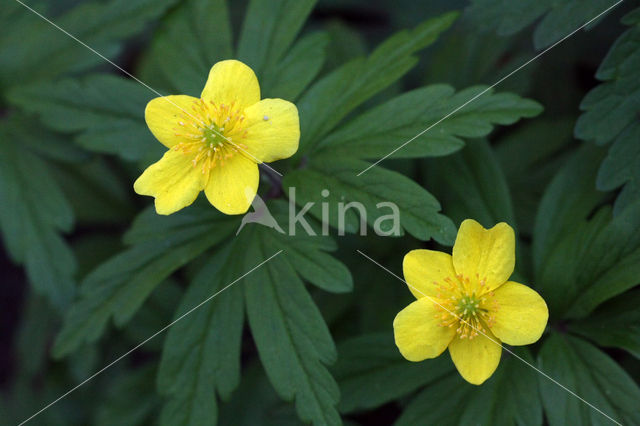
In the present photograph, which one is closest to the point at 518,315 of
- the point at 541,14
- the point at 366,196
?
the point at 366,196

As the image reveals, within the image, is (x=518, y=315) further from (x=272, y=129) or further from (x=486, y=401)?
(x=272, y=129)

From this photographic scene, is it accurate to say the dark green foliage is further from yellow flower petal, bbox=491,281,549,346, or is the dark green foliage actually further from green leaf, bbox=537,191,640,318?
yellow flower petal, bbox=491,281,549,346

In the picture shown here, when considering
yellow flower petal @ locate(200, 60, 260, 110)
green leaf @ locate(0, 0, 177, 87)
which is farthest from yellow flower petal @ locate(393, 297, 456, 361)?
green leaf @ locate(0, 0, 177, 87)

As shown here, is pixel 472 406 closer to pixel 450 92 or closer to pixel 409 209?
pixel 409 209

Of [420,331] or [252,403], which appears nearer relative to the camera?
[420,331]

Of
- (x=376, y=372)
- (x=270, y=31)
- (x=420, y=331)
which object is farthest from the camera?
(x=270, y=31)

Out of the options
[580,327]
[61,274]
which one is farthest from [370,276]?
[61,274]
